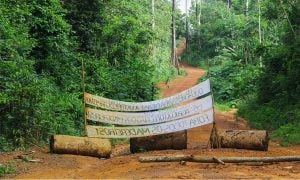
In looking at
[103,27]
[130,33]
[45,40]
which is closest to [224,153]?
[45,40]

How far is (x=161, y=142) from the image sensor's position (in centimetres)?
1041

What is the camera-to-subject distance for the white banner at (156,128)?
396 inches

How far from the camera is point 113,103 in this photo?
10945mm

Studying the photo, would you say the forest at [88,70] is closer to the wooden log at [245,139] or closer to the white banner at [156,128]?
the white banner at [156,128]

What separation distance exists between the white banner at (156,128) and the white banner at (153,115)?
134 mm

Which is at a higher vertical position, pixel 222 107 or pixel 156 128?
pixel 222 107

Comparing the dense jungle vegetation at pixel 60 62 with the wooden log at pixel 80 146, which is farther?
the dense jungle vegetation at pixel 60 62

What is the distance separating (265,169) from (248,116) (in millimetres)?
10467

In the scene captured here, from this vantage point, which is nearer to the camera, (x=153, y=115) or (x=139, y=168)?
(x=139, y=168)

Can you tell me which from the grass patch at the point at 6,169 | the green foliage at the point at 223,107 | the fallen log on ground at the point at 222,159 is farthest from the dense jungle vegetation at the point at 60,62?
the green foliage at the point at 223,107

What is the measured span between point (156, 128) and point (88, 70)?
7009 millimetres

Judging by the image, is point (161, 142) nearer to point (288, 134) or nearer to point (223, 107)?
point (288, 134)

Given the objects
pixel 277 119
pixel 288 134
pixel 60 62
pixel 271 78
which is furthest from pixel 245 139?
pixel 271 78

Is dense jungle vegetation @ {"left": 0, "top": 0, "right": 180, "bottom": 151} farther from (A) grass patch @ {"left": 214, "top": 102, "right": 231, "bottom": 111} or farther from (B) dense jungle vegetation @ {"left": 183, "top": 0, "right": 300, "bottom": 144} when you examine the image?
(A) grass patch @ {"left": 214, "top": 102, "right": 231, "bottom": 111}
